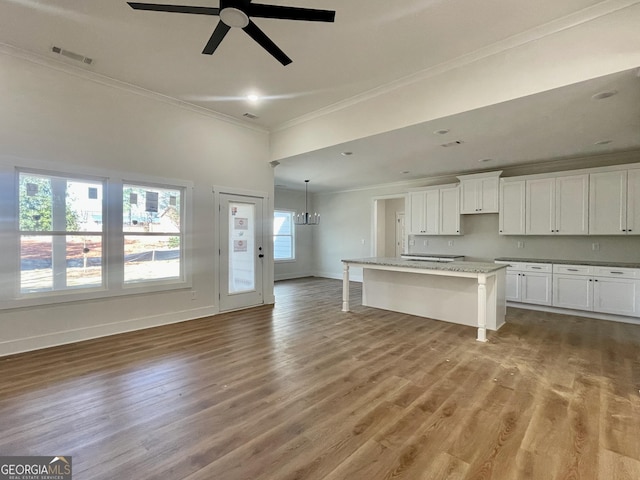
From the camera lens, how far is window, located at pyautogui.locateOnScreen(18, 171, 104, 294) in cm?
346

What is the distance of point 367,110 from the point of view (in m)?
4.21

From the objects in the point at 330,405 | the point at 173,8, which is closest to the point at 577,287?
the point at 330,405

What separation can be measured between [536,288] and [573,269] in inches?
24.9

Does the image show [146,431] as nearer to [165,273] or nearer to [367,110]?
[165,273]

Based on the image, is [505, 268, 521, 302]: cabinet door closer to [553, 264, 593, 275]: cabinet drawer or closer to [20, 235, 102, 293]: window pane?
[553, 264, 593, 275]: cabinet drawer

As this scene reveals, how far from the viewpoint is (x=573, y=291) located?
16.8 feet

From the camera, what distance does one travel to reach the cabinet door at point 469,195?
250 inches

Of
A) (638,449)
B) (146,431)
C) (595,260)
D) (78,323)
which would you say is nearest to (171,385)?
(146,431)

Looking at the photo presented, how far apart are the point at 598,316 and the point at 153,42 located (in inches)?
285

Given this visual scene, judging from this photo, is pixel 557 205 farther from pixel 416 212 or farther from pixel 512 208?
pixel 416 212

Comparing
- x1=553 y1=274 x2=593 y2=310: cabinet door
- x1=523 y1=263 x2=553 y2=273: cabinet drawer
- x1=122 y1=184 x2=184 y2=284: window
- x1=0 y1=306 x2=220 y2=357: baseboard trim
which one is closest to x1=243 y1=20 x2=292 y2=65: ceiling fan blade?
x1=122 y1=184 x2=184 y2=284: window

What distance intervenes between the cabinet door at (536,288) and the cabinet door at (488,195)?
1.41m

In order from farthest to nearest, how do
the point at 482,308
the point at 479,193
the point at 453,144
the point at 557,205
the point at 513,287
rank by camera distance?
the point at 479,193 → the point at 513,287 → the point at 557,205 → the point at 453,144 → the point at 482,308

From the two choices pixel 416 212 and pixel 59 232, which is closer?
pixel 59 232
